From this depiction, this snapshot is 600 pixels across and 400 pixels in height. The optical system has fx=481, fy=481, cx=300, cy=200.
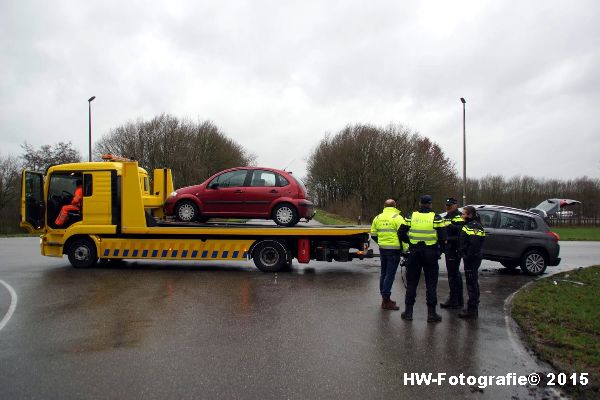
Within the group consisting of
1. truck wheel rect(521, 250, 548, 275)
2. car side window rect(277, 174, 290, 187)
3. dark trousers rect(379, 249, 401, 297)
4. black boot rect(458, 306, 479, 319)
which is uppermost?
car side window rect(277, 174, 290, 187)

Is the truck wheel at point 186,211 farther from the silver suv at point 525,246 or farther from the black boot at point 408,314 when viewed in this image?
the silver suv at point 525,246

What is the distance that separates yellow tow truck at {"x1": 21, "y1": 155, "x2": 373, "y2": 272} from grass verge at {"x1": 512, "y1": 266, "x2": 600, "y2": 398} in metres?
3.80

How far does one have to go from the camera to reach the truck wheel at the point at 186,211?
11.4 meters

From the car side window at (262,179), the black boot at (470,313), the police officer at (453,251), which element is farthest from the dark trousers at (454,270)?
the car side window at (262,179)

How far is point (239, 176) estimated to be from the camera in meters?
11.2

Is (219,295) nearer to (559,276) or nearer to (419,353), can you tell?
(419,353)

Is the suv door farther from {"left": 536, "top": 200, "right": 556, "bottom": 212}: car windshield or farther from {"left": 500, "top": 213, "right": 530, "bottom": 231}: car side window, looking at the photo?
{"left": 536, "top": 200, "right": 556, "bottom": 212}: car windshield

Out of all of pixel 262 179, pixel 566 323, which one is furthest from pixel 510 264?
pixel 262 179

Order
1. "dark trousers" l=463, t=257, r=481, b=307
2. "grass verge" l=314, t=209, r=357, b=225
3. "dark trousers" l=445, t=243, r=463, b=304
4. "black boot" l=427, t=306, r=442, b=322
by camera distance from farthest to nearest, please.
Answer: "grass verge" l=314, t=209, r=357, b=225 < "dark trousers" l=445, t=243, r=463, b=304 < "dark trousers" l=463, t=257, r=481, b=307 < "black boot" l=427, t=306, r=442, b=322

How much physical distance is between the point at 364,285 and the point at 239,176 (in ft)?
12.5

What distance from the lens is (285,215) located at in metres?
11.1

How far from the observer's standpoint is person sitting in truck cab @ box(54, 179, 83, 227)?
1138cm

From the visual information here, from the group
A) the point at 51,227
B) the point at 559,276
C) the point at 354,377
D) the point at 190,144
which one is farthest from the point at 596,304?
the point at 190,144

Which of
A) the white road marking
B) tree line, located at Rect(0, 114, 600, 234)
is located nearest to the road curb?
the white road marking
